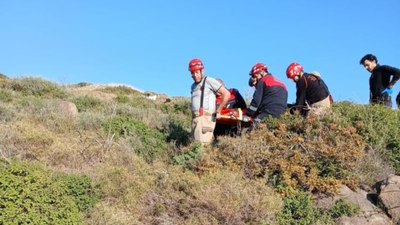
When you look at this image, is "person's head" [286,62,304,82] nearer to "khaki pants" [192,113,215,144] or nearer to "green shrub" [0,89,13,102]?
"khaki pants" [192,113,215,144]

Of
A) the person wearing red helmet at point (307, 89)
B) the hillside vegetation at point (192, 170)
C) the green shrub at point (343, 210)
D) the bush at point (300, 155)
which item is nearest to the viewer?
the hillside vegetation at point (192, 170)

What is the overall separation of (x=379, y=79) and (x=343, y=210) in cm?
400

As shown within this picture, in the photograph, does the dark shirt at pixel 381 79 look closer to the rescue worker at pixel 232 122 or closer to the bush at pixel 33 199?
the rescue worker at pixel 232 122

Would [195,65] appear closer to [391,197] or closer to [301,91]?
[301,91]

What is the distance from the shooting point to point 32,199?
15.5 ft

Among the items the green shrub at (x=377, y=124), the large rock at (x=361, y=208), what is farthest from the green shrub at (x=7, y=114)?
the large rock at (x=361, y=208)

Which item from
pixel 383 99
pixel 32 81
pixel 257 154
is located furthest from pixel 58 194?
pixel 32 81

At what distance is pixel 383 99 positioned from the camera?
28.0 feet

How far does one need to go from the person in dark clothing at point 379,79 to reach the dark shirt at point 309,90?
113 centimetres

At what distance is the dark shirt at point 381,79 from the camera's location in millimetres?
8430

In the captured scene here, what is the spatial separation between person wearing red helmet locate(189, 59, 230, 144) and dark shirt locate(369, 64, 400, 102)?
9.56ft

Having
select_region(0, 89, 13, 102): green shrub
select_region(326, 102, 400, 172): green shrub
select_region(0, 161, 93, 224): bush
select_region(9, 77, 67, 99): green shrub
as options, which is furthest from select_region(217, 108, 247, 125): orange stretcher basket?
select_region(9, 77, 67, 99): green shrub

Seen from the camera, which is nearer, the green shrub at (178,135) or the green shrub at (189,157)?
the green shrub at (189,157)

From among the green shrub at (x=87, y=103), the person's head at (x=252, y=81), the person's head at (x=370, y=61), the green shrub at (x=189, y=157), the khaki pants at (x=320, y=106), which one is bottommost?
the green shrub at (x=189, y=157)
